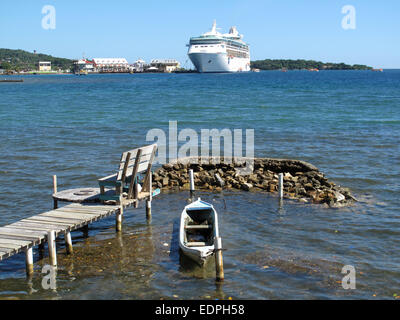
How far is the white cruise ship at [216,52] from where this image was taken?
15338 centimetres

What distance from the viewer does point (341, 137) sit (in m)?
34.5

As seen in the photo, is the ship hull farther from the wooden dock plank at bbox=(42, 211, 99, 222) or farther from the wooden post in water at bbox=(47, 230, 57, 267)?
the wooden post in water at bbox=(47, 230, 57, 267)

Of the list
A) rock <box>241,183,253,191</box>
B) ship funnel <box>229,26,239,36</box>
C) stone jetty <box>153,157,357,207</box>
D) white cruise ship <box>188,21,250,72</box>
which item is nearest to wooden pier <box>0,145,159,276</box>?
stone jetty <box>153,157,357,207</box>

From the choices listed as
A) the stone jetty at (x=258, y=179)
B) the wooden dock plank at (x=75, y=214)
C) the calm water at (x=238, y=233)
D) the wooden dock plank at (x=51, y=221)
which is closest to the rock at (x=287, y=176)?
the stone jetty at (x=258, y=179)

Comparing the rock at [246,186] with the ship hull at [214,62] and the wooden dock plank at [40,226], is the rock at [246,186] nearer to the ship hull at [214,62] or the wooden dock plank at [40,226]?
the wooden dock plank at [40,226]

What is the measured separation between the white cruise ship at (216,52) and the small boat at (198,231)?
14157cm

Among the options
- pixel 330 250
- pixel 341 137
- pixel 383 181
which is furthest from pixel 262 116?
pixel 330 250

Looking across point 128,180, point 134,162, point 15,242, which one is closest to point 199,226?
point 128,180

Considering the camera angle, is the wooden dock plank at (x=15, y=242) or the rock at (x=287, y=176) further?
the rock at (x=287, y=176)

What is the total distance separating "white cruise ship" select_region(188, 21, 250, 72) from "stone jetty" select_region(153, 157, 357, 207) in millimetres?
134818

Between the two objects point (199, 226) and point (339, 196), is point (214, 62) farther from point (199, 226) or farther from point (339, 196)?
point (199, 226)

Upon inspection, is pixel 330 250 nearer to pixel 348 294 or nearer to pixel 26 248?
pixel 348 294

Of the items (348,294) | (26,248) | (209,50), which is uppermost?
(209,50)

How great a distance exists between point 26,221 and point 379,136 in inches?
1130
